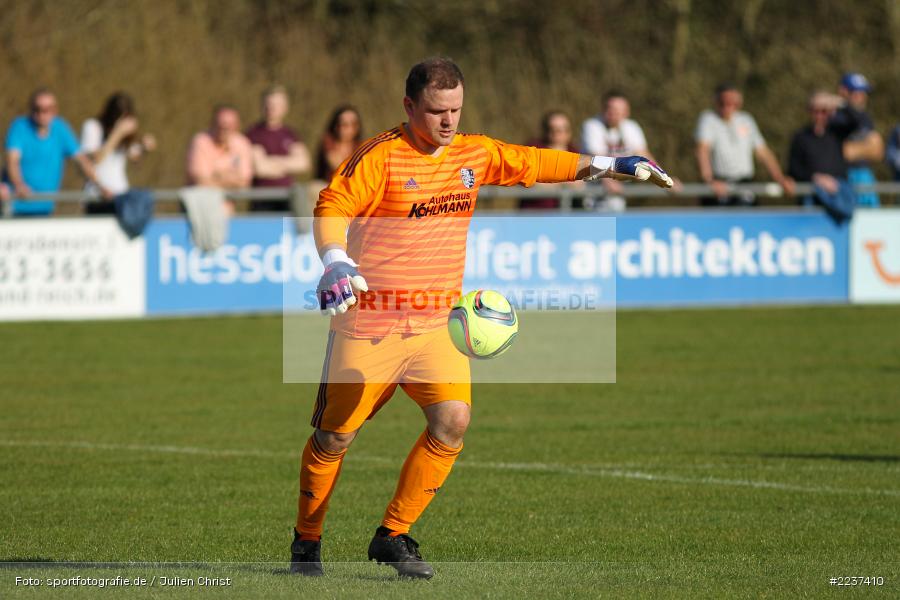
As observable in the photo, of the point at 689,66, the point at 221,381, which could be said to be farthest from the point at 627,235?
the point at 689,66

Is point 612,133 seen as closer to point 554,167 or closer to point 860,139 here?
point 860,139

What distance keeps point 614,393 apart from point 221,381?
330 cm

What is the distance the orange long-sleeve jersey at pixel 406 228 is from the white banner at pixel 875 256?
12.4 meters

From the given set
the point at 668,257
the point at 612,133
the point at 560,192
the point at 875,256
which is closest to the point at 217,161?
the point at 560,192


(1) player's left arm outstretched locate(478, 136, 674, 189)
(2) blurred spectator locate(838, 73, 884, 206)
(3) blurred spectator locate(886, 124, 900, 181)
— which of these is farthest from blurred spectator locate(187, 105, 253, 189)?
(1) player's left arm outstretched locate(478, 136, 674, 189)

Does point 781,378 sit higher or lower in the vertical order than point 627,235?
lower

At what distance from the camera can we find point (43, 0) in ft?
90.5

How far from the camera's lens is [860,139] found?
19203 millimetres

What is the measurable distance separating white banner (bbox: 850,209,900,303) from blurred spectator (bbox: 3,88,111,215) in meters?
8.54

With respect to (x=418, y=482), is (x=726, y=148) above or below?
above

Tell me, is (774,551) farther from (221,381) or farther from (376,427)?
(221,381)

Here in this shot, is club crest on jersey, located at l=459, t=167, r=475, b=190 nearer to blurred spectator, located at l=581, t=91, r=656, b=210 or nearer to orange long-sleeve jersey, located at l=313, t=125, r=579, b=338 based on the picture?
orange long-sleeve jersey, located at l=313, t=125, r=579, b=338

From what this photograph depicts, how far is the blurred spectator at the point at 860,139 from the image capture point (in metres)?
18.8

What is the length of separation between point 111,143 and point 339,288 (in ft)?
37.4
